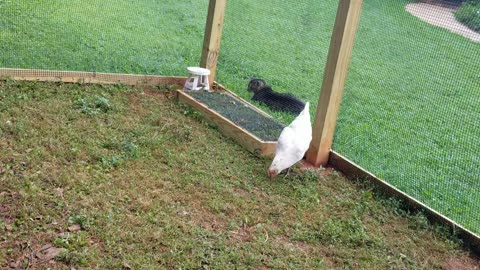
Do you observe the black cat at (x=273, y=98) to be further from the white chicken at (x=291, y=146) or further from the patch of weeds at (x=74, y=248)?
the patch of weeds at (x=74, y=248)

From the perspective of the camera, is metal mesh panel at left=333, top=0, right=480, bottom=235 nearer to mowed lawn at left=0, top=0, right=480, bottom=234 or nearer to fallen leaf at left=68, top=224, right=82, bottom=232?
mowed lawn at left=0, top=0, right=480, bottom=234

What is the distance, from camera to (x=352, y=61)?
3744 mm

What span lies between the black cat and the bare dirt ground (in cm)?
123

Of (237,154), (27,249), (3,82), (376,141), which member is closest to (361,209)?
(376,141)

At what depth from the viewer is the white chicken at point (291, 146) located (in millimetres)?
3164

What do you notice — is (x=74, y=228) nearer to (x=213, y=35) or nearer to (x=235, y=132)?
(x=235, y=132)

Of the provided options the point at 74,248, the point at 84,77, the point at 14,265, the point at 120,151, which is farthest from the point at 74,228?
A: the point at 84,77

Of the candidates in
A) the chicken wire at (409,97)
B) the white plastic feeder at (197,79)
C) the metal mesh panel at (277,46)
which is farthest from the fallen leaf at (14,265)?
the white plastic feeder at (197,79)

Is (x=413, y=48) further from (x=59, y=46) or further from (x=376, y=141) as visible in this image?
(x=59, y=46)

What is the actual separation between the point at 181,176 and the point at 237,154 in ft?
1.87

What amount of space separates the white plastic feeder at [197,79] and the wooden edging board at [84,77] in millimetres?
231

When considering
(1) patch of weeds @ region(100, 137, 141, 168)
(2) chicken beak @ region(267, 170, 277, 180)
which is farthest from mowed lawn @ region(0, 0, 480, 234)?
(1) patch of weeds @ region(100, 137, 141, 168)

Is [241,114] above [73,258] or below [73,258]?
above

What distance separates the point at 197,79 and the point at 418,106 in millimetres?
1981
